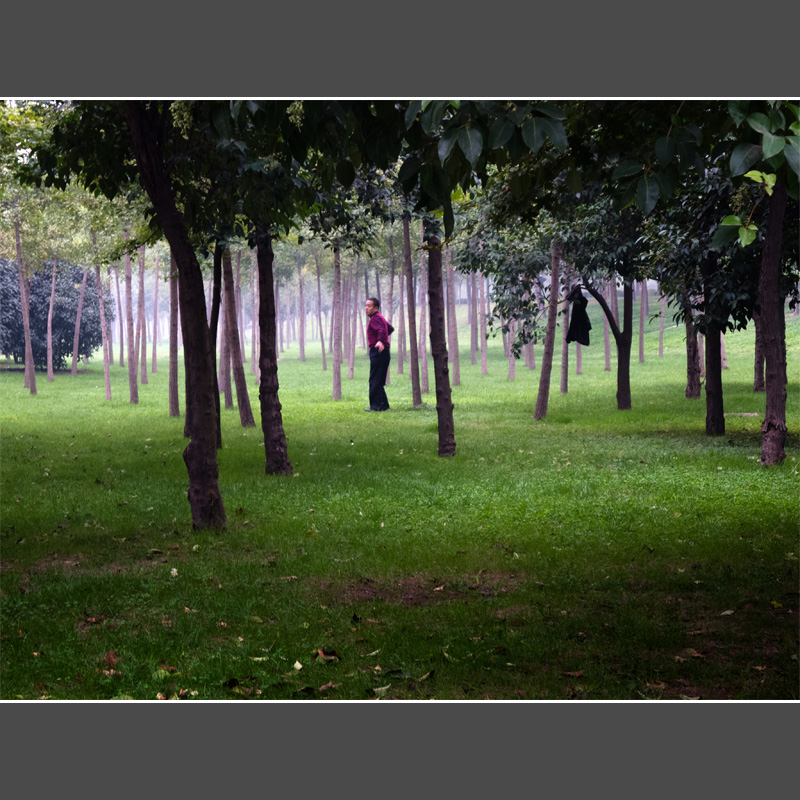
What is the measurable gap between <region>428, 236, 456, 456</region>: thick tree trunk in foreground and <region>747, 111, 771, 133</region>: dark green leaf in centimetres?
755

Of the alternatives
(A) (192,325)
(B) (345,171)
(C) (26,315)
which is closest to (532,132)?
(B) (345,171)

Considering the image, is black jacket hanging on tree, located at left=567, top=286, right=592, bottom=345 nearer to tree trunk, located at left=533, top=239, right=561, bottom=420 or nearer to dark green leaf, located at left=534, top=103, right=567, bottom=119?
tree trunk, located at left=533, top=239, right=561, bottom=420

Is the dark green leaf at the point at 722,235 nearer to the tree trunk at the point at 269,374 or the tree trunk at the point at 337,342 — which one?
the tree trunk at the point at 269,374

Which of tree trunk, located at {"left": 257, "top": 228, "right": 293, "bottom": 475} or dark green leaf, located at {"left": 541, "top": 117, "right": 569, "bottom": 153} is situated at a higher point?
dark green leaf, located at {"left": 541, "top": 117, "right": 569, "bottom": 153}

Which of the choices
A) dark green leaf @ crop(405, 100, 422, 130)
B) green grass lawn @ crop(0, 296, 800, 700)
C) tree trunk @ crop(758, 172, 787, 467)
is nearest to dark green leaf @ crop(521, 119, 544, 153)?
dark green leaf @ crop(405, 100, 422, 130)

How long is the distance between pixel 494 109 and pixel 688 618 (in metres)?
3.31

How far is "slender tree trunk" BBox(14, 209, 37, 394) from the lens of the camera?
8.62m

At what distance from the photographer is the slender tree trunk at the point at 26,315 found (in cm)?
862

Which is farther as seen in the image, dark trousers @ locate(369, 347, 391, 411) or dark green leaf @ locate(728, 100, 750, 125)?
dark trousers @ locate(369, 347, 391, 411)

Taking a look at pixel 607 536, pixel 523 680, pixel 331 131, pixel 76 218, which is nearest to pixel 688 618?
pixel 523 680

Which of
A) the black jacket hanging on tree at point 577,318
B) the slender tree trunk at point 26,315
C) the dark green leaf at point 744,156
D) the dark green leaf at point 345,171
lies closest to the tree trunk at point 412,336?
the black jacket hanging on tree at point 577,318

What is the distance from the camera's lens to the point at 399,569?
6.04m

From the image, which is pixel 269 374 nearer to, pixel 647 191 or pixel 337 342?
pixel 647 191

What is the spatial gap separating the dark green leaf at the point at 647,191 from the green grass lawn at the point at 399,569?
2.32 metres
